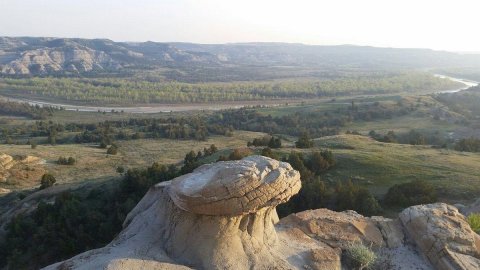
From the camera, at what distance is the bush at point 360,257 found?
503 inches

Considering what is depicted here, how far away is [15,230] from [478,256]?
20.4 meters

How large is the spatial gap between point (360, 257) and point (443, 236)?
283 centimetres

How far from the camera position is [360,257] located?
12805 mm

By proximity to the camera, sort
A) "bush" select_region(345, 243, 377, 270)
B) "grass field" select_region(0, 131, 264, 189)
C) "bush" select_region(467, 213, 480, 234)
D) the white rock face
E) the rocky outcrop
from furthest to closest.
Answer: "grass field" select_region(0, 131, 264, 189) → "bush" select_region(467, 213, 480, 234) → the rocky outcrop → "bush" select_region(345, 243, 377, 270) → the white rock face

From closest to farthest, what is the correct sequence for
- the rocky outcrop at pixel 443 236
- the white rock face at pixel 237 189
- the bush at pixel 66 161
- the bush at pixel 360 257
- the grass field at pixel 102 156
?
1. the white rock face at pixel 237 189
2. the bush at pixel 360 257
3. the rocky outcrop at pixel 443 236
4. the grass field at pixel 102 156
5. the bush at pixel 66 161

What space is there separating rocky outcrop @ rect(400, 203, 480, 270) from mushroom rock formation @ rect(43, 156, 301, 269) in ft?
15.1

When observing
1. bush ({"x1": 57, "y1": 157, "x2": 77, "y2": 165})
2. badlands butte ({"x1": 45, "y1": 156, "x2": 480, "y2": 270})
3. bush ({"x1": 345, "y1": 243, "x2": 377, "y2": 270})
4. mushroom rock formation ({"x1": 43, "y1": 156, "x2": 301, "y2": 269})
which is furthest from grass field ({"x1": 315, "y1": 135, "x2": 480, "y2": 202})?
bush ({"x1": 57, "y1": 157, "x2": 77, "y2": 165})

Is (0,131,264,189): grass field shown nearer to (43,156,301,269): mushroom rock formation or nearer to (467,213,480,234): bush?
(43,156,301,269): mushroom rock formation

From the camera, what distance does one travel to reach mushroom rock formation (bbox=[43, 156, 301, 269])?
11172 mm

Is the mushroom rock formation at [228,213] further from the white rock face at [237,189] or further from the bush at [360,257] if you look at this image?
the bush at [360,257]

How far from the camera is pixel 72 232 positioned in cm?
2155

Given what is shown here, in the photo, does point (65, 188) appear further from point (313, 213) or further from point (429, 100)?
point (429, 100)

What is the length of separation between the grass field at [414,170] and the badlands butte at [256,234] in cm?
881

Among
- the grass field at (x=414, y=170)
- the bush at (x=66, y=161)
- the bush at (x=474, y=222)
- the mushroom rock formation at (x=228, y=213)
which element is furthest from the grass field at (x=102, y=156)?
the bush at (x=474, y=222)
